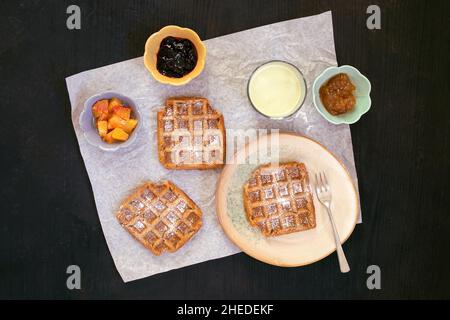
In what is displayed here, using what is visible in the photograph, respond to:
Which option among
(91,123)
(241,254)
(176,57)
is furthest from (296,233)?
(91,123)

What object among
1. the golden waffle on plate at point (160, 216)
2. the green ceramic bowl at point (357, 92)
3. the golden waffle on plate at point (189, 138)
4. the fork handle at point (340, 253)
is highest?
the green ceramic bowl at point (357, 92)

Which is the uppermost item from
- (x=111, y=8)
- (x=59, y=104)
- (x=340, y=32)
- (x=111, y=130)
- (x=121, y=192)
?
(x=111, y=8)

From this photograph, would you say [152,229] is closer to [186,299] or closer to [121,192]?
[121,192]

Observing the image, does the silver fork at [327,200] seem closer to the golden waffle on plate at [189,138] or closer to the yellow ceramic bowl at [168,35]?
the golden waffle on plate at [189,138]

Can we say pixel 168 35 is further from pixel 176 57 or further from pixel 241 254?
pixel 241 254

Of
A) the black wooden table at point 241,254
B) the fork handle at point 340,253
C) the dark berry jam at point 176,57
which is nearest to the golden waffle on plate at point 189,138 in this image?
the dark berry jam at point 176,57
